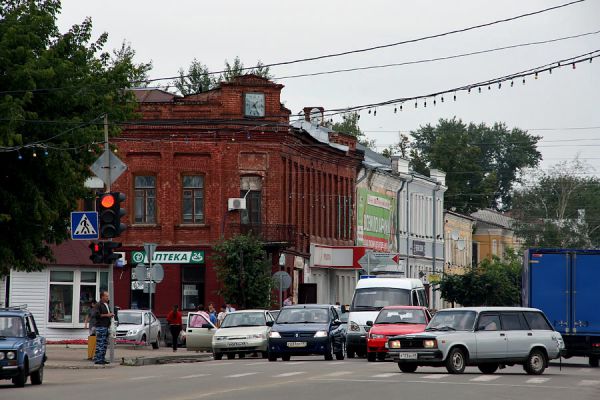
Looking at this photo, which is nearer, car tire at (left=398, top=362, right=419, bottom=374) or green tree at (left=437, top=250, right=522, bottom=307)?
car tire at (left=398, top=362, right=419, bottom=374)

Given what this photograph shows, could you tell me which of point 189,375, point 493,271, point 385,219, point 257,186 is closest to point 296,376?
point 189,375

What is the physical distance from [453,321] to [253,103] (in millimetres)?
32413

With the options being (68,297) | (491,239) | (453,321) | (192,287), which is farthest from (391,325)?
(491,239)

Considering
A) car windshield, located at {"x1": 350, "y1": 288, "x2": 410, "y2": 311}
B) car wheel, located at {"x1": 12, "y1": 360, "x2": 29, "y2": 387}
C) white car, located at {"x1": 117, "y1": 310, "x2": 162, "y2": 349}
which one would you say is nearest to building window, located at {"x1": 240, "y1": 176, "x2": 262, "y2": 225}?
white car, located at {"x1": 117, "y1": 310, "x2": 162, "y2": 349}

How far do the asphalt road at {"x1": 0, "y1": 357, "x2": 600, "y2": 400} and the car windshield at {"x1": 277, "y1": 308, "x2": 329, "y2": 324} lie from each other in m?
4.45

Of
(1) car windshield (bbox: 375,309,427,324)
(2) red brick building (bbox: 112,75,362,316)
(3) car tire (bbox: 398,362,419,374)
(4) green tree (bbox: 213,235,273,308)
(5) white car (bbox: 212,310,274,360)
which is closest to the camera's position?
(3) car tire (bbox: 398,362,419,374)

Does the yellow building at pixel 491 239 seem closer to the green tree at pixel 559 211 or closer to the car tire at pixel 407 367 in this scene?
the green tree at pixel 559 211

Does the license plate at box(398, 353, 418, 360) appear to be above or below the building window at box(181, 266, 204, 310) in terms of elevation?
below

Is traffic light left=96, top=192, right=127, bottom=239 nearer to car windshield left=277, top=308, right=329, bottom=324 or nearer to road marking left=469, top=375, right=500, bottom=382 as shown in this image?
car windshield left=277, top=308, right=329, bottom=324

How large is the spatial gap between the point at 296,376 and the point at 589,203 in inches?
3466

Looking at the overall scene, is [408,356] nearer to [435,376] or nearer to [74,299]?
[435,376]

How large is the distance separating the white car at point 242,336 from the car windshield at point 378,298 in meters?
2.93

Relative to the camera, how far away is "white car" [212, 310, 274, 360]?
4256cm

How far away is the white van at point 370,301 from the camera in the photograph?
43.5 m
